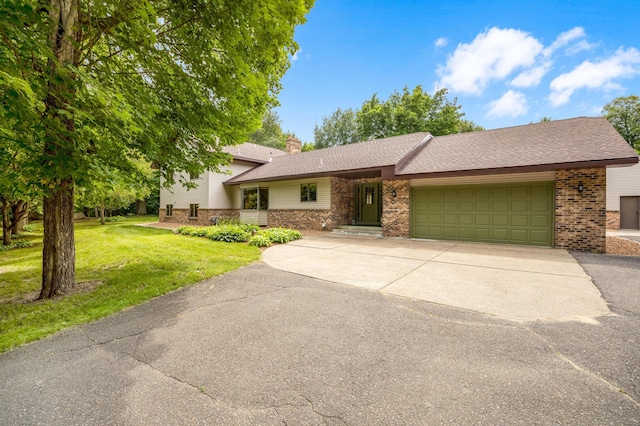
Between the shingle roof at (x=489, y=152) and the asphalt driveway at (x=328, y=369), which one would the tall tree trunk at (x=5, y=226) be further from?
the asphalt driveway at (x=328, y=369)

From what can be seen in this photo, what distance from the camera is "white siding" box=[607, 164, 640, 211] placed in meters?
16.1

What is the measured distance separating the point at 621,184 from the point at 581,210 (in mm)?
12978

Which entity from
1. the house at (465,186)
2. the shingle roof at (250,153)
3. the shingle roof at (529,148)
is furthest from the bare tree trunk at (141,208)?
the shingle roof at (529,148)

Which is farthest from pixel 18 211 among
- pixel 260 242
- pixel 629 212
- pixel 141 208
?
pixel 629 212

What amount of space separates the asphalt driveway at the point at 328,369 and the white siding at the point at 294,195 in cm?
1070

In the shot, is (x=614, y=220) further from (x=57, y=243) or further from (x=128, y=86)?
(x=57, y=243)

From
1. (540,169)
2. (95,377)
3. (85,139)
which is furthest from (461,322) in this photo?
(540,169)

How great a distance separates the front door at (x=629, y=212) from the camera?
1628 centimetres

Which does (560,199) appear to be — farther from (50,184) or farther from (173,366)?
(50,184)

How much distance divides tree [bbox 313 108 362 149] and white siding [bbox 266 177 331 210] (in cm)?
2505

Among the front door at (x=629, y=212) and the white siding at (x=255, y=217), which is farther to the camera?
the white siding at (x=255, y=217)

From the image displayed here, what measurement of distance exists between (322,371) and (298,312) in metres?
1.38

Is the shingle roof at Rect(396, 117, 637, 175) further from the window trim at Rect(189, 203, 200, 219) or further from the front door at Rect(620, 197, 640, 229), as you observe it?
the window trim at Rect(189, 203, 200, 219)

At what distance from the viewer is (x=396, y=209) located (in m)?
12.1
